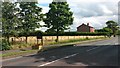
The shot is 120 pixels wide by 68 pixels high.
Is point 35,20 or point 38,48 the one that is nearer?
point 38,48

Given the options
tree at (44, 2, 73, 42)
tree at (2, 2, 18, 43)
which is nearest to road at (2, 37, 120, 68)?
tree at (2, 2, 18, 43)

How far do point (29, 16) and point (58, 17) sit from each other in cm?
1342

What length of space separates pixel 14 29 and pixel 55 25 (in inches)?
757

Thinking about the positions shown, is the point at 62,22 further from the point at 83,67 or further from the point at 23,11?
the point at 83,67

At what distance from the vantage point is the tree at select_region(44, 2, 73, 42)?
5234 cm

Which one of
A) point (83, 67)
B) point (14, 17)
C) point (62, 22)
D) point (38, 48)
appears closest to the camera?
point (83, 67)

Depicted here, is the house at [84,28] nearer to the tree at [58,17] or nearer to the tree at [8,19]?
the tree at [58,17]

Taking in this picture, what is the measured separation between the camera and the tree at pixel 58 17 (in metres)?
52.3

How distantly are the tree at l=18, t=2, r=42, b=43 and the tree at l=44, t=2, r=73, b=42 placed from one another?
451 inches

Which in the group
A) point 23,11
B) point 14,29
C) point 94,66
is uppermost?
point 23,11

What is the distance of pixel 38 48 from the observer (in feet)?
103

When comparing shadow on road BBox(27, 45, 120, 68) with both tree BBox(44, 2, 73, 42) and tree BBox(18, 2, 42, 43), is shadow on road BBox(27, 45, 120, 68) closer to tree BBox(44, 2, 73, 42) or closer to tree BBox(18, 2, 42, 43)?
tree BBox(18, 2, 42, 43)

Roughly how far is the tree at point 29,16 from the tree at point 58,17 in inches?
451

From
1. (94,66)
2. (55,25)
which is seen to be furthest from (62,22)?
(94,66)
